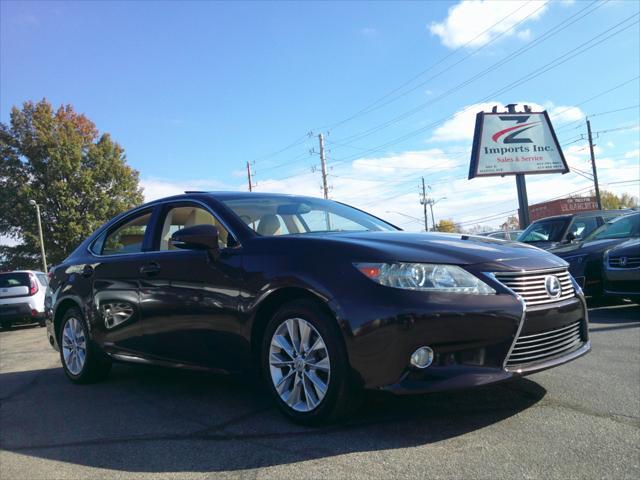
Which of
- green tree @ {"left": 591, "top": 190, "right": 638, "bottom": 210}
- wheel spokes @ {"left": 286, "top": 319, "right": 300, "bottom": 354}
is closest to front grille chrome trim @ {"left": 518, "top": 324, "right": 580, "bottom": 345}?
wheel spokes @ {"left": 286, "top": 319, "right": 300, "bottom": 354}

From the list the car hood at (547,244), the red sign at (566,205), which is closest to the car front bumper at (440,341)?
the car hood at (547,244)

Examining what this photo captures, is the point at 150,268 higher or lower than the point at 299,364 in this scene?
higher

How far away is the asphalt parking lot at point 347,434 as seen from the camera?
2736 mm

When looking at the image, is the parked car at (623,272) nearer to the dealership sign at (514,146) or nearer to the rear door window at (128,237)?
the rear door window at (128,237)

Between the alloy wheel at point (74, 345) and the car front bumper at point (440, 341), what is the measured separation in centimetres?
326

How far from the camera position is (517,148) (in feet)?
95.7

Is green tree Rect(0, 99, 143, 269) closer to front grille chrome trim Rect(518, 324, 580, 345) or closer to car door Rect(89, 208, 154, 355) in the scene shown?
car door Rect(89, 208, 154, 355)

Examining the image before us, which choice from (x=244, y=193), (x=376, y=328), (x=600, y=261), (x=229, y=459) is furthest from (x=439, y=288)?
(x=600, y=261)

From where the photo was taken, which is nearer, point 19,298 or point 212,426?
point 212,426

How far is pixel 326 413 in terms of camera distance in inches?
126

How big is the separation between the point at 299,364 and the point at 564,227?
28.0 ft

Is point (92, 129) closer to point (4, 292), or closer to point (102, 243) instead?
point (4, 292)

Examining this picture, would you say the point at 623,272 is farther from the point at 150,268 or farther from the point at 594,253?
the point at 150,268

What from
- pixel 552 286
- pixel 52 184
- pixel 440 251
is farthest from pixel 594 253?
pixel 52 184
